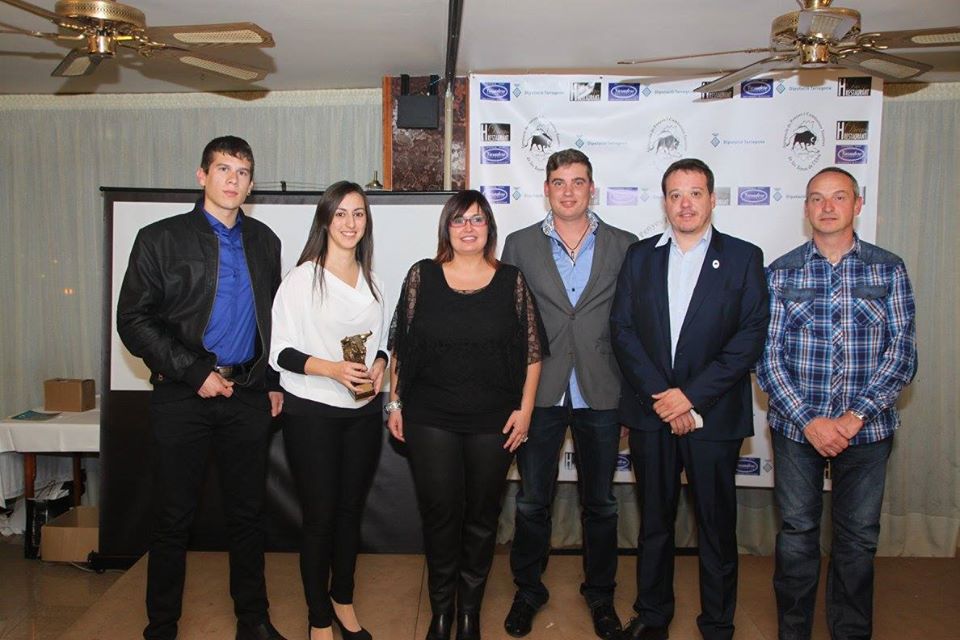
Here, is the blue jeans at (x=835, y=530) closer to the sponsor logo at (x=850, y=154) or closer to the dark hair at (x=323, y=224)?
the dark hair at (x=323, y=224)

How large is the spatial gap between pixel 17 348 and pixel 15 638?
2.16 metres

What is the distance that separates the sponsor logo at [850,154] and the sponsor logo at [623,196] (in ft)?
3.70

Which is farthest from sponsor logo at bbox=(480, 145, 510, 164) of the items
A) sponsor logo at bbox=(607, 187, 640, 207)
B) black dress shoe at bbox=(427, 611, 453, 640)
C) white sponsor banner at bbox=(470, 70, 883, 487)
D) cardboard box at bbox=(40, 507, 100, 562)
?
cardboard box at bbox=(40, 507, 100, 562)

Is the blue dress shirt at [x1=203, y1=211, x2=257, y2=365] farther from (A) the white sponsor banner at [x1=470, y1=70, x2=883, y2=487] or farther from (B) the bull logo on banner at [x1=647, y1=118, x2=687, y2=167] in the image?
(B) the bull logo on banner at [x1=647, y1=118, x2=687, y2=167]

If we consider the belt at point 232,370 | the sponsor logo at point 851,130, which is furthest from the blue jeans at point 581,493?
the sponsor logo at point 851,130

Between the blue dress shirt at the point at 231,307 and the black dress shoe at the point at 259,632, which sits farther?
the black dress shoe at the point at 259,632

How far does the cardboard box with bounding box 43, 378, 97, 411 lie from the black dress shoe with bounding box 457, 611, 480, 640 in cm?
291

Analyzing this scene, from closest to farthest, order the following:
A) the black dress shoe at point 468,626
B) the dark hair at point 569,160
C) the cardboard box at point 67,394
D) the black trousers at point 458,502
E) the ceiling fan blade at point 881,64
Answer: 1. the black trousers at point 458,502
2. the black dress shoe at point 468,626
3. the dark hair at point 569,160
4. the ceiling fan blade at point 881,64
5. the cardboard box at point 67,394

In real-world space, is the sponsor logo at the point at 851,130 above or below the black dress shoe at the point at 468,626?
above

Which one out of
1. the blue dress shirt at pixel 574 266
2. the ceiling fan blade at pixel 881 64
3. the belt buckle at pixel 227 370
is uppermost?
the ceiling fan blade at pixel 881 64

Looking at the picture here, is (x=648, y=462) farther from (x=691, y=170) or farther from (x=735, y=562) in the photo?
(x=691, y=170)

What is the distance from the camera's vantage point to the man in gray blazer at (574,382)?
2842 mm

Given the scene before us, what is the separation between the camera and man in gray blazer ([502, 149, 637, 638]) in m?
2.84

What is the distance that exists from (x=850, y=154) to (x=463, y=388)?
2.87 metres
